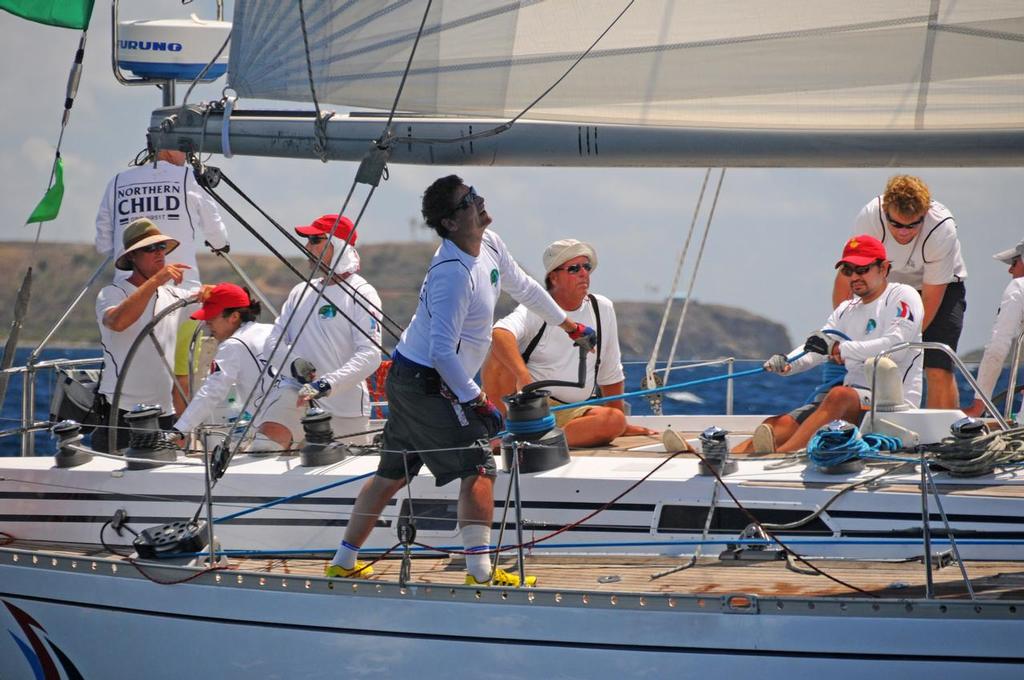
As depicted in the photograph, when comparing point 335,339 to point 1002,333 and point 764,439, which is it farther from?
point 1002,333

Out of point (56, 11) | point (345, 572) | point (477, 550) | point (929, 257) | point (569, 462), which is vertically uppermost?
point (56, 11)

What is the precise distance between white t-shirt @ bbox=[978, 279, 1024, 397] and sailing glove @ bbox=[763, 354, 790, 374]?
1.92 metres

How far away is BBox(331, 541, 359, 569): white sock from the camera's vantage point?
4512 mm

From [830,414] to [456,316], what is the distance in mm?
1942

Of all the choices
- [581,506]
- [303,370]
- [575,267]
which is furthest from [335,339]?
[581,506]

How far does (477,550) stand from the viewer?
4297 mm

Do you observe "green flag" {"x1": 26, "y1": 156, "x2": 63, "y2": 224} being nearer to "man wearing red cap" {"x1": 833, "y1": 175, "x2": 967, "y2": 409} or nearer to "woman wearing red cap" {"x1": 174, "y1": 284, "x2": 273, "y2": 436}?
"woman wearing red cap" {"x1": 174, "y1": 284, "x2": 273, "y2": 436}

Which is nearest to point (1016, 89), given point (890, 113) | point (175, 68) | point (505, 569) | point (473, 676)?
point (890, 113)

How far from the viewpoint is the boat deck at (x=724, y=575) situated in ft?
13.5

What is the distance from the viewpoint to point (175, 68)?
750 centimetres

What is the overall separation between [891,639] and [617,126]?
7.38 feet

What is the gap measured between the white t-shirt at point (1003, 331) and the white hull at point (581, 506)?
2067 millimetres

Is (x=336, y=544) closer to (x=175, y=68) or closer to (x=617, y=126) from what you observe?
(x=617, y=126)

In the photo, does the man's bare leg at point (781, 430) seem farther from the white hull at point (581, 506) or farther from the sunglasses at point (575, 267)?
the sunglasses at point (575, 267)
